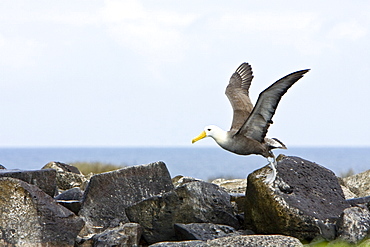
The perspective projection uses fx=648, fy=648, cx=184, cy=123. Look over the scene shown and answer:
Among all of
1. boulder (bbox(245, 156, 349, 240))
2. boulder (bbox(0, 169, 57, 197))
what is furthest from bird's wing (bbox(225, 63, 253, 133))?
boulder (bbox(0, 169, 57, 197))

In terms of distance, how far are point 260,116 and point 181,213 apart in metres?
1.81

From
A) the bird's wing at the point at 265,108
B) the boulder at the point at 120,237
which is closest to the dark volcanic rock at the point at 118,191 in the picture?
the boulder at the point at 120,237

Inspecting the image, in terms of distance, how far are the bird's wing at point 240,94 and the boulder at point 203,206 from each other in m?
1.15

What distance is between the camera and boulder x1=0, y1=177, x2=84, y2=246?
8336 mm

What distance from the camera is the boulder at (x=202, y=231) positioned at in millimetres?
8547

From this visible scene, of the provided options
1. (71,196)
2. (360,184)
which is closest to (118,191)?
(71,196)

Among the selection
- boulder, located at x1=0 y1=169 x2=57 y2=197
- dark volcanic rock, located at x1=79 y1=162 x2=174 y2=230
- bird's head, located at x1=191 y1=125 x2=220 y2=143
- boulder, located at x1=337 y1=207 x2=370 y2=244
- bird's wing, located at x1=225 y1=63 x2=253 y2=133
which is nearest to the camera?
boulder, located at x1=337 y1=207 x2=370 y2=244

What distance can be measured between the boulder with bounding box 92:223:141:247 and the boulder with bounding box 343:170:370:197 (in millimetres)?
5735

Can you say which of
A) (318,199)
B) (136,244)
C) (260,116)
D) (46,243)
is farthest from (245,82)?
(46,243)

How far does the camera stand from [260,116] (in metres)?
9.44

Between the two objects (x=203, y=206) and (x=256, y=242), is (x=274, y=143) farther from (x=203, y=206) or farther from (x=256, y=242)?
(x=256, y=242)

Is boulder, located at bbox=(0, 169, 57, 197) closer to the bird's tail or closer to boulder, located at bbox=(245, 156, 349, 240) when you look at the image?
boulder, located at bbox=(245, 156, 349, 240)

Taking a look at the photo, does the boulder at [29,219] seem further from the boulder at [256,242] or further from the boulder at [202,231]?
the boulder at [256,242]

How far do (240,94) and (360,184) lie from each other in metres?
3.95
